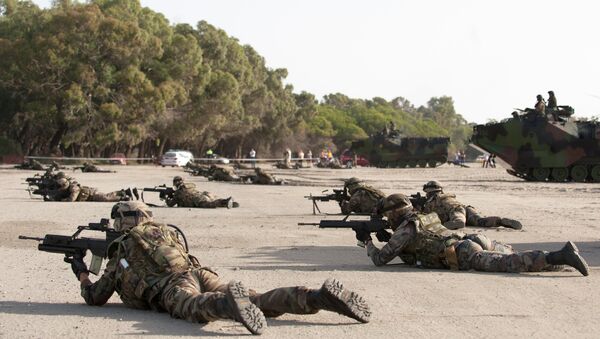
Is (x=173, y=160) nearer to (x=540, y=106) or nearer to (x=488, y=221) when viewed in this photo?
(x=540, y=106)

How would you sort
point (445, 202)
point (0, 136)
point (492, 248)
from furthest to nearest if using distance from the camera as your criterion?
point (0, 136) → point (445, 202) → point (492, 248)

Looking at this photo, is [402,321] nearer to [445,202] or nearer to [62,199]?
[445,202]

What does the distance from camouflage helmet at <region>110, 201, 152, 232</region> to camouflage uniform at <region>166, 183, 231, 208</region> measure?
12403mm

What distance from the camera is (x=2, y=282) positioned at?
28.6 feet

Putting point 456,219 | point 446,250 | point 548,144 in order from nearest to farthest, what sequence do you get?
point 446,250, point 456,219, point 548,144

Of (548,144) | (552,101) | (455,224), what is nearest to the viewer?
(455,224)

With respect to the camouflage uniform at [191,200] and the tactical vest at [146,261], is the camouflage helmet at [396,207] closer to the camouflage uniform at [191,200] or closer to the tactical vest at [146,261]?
the tactical vest at [146,261]

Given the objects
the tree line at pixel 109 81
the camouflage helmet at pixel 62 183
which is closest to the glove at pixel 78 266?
the camouflage helmet at pixel 62 183

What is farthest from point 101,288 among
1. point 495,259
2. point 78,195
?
point 78,195

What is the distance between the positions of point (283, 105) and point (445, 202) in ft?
266

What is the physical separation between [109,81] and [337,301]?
5227 cm

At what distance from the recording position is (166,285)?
673 centimetres

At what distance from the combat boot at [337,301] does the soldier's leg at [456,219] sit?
631 cm

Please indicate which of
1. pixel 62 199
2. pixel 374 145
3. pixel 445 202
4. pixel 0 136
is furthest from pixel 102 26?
pixel 445 202
